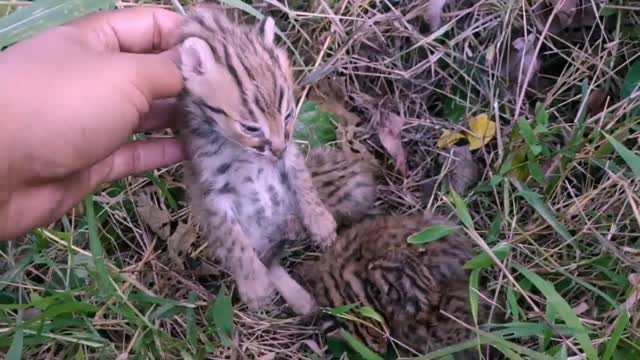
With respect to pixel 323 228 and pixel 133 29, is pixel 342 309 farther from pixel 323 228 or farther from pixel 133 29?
pixel 133 29

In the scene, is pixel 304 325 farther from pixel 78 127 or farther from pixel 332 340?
pixel 78 127

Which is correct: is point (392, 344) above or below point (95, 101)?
below

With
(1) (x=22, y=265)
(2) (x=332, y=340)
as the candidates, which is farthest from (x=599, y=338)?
(1) (x=22, y=265)

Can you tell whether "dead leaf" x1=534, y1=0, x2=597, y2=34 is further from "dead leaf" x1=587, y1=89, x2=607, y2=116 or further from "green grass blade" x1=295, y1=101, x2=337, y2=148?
"green grass blade" x1=295, y1=101, x2=337, y2=148

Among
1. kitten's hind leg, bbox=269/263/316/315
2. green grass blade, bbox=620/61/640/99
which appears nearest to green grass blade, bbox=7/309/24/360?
kitten's hind leg, bbox=269/263/316/315

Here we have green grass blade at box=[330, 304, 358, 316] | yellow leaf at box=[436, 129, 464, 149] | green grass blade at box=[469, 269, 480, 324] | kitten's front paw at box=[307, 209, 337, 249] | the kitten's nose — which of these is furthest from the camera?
yellow leaf at box=[436, 129, 464, 149]

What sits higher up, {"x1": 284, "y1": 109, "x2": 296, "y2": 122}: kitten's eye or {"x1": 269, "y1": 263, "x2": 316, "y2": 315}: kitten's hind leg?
{"x1": 284, "y1": 109, "x2": 296, "y2": 122}: kitten's eye
